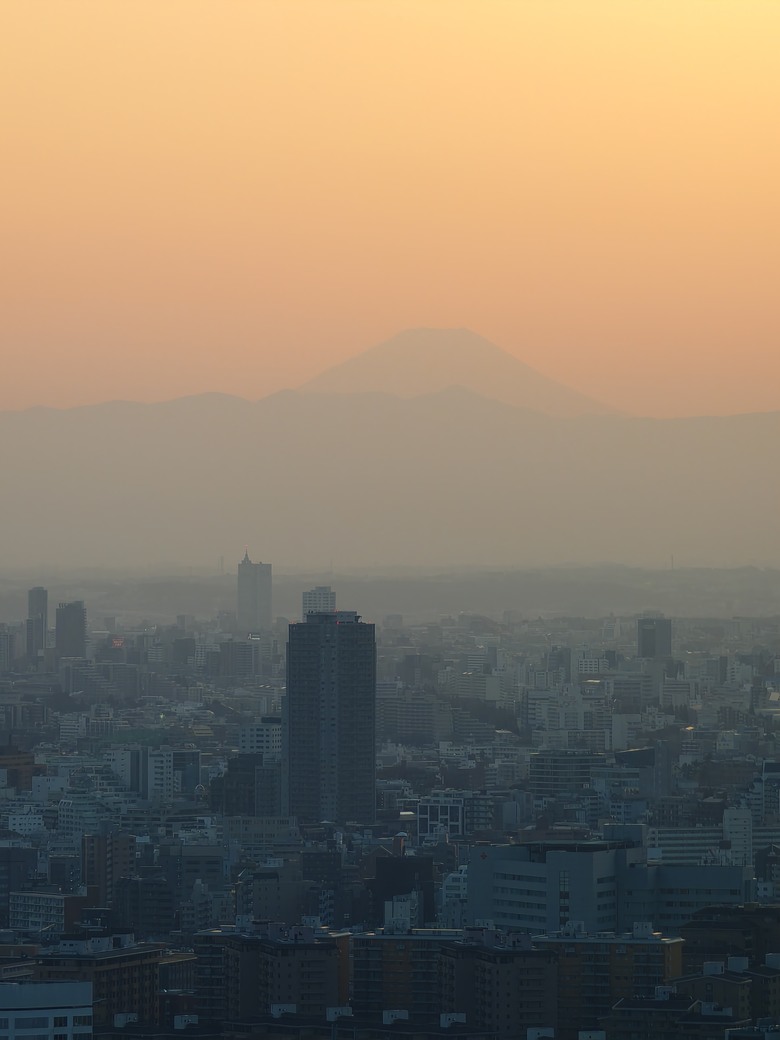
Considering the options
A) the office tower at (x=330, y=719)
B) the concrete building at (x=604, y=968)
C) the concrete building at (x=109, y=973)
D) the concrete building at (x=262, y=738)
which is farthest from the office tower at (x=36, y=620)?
the concrete building at (x=604, y=968)

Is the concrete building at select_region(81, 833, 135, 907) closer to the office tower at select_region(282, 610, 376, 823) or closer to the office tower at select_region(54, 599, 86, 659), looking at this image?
the office tower at select_region(282, 610, 376, 823)

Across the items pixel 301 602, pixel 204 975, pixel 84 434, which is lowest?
pixel 204 975

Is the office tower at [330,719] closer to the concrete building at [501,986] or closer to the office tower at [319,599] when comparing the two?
the office tower at [319,599]

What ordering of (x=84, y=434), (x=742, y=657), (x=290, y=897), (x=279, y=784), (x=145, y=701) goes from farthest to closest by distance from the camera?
(x=84, y=434) < (x=145, y=701) < (x=742, y=657) < (x=279, y=784) < (x=290, y=897)

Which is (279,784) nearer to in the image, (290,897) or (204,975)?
(290,897)

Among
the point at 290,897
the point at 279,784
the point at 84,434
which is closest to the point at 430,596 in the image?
the point at 84,434

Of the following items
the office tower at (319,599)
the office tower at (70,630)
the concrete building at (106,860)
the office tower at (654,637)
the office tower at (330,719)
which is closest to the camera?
the concrete building at (106,860)

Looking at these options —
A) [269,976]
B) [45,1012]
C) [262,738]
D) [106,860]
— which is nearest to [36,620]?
[262,738]
